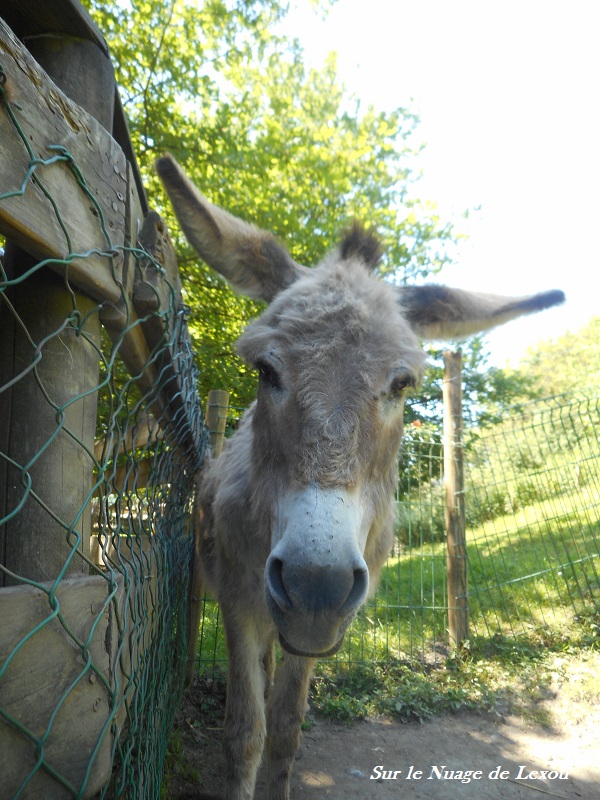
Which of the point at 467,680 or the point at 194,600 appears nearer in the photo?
the point at 194,600

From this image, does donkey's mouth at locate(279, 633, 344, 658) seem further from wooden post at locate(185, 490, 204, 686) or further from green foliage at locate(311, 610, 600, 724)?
green foliage at locate(311, 610, 600, 724)

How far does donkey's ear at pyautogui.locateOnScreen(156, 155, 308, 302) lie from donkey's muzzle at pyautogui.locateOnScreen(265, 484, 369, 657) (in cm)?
139

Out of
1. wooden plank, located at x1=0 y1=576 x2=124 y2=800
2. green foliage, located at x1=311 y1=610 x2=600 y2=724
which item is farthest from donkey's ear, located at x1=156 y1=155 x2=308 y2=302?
green foliage, located at x1=311 y1=610 x2=600 y2=724

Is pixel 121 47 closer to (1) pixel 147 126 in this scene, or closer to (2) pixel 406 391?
(1) pixel 147 126

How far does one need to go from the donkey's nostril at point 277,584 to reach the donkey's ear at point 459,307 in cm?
173

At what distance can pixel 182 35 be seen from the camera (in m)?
6.97

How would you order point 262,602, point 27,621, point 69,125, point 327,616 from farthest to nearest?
point 262,602
point 327,616
point 69,125
point 27,621

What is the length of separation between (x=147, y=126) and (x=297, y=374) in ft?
19.8

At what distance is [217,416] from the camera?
4590mm

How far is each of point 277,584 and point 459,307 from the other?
6.41ft

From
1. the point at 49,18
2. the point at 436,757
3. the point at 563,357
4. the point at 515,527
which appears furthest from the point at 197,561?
the point at 563,357

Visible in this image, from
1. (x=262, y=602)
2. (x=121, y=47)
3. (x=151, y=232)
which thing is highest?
(x=121, y=47)

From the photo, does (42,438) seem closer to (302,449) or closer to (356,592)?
(302,449)

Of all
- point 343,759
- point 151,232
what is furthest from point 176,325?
point 343,759
